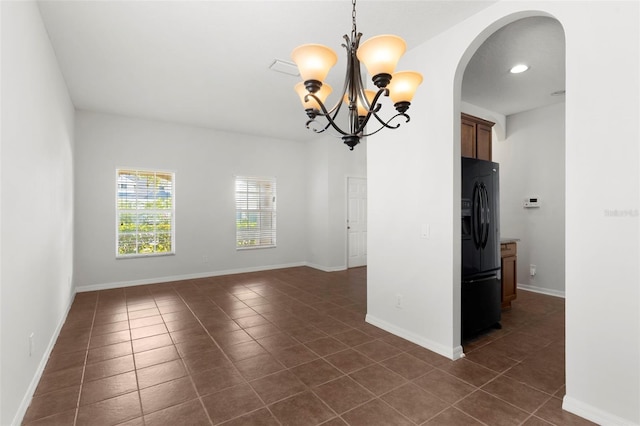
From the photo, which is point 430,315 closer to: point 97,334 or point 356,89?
point 356,89

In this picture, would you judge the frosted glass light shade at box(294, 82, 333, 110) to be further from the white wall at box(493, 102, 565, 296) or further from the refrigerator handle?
the white wall at box(493, 102, 565, 296)

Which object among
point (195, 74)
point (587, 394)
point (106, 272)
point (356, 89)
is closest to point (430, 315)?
point (587, 394)

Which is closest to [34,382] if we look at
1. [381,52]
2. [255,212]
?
[381,52]

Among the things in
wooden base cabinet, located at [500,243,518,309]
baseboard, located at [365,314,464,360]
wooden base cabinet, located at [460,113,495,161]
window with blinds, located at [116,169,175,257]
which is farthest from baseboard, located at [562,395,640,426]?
window with blinds, located at [116,169,175,257]

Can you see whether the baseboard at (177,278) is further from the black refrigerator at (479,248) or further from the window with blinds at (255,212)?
the black refrigerator at (479,248)

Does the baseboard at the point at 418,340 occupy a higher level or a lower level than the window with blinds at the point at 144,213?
lower

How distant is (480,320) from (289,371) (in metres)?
1.97

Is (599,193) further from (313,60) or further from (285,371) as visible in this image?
(285,371)

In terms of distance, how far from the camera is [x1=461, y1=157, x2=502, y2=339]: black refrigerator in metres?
3.03

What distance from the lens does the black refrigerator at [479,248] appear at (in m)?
3.03

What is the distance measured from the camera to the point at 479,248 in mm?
3160

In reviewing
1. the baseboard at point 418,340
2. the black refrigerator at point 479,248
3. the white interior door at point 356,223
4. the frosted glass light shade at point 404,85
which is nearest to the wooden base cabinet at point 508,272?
the black refrigerator at point 479,248

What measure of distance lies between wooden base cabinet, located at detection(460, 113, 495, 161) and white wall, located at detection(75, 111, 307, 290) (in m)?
4.35

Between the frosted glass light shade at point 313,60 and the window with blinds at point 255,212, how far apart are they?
518cm
